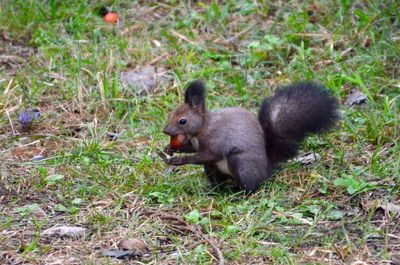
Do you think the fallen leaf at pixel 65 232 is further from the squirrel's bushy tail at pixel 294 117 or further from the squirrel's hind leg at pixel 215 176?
the squirrel's bushy tail at pixel 294 117

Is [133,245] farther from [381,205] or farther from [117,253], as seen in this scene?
[381,205]

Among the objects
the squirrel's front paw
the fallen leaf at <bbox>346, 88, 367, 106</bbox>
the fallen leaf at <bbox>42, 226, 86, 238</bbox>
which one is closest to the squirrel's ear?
the squirrel's front paw

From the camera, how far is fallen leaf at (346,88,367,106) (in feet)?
20.5

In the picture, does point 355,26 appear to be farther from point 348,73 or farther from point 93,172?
point 93,172

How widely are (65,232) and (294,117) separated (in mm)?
1518

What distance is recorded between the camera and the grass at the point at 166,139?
14.5ft

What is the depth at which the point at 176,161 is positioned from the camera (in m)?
5.06

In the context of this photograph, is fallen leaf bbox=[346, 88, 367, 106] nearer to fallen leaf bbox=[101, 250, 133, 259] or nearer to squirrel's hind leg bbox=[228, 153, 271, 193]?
squirrel's hind leg bbox=[228, 153, 271, 193]

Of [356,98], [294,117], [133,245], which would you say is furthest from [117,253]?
[356,98]

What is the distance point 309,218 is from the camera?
465 cm

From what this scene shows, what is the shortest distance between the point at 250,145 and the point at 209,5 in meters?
3.25

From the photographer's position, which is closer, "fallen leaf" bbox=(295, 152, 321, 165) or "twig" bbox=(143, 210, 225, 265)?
"twig" bbox=(143, 210, 225, 265)

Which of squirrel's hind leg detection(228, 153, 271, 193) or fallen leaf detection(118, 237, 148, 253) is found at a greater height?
squirrel's hind leg detection(228, 153, 271, 193)

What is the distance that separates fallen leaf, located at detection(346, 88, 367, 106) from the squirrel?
1110 mm
